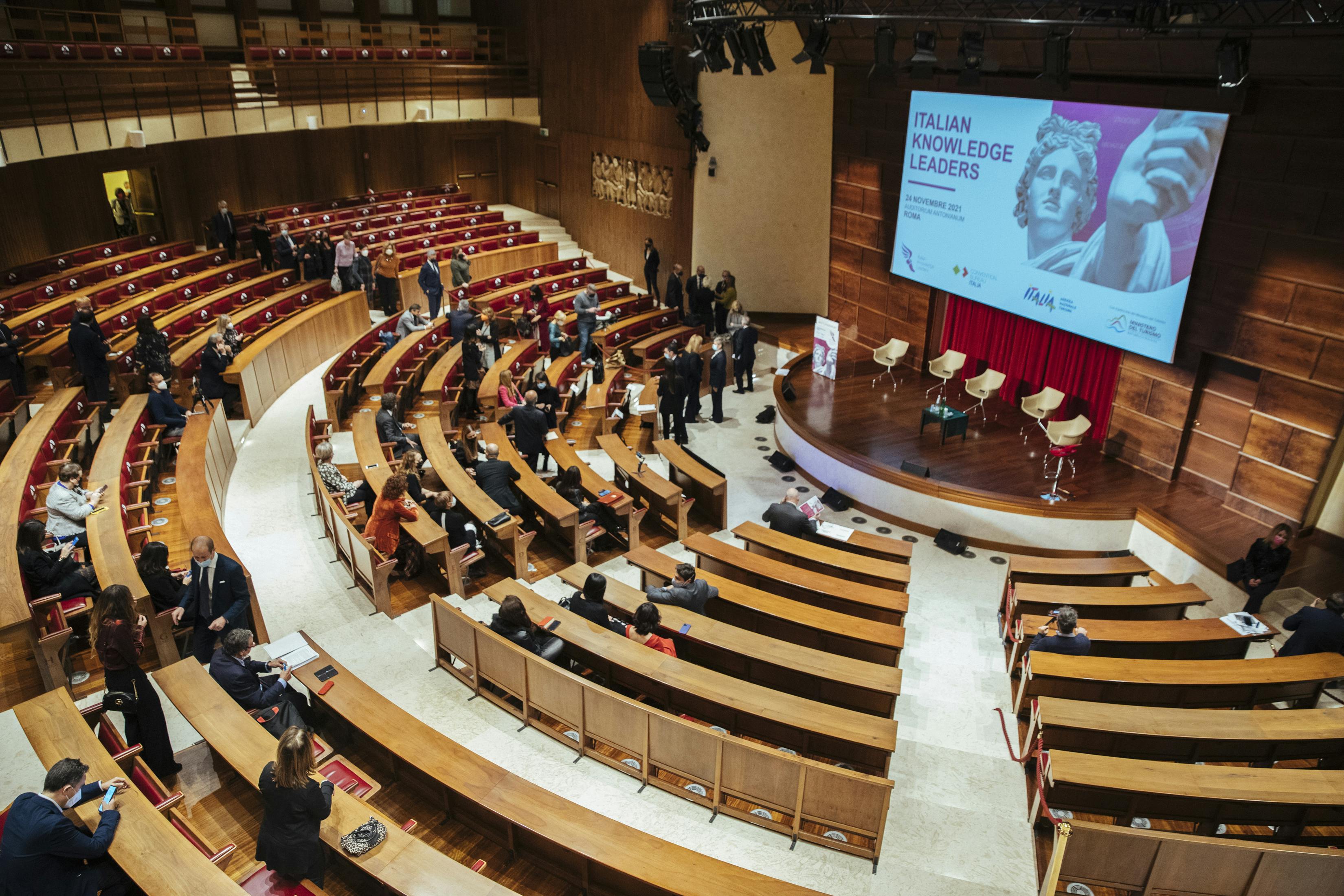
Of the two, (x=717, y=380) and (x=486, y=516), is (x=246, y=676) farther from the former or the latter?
(x=717, y=380)

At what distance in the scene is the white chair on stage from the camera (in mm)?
9180

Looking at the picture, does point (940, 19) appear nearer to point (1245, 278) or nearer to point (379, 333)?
point (1245, 278)

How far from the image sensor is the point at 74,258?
11.9 m

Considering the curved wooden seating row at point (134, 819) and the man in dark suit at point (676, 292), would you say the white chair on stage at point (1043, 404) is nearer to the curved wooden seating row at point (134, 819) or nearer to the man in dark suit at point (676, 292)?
the man in dark suit at point (676, 292)

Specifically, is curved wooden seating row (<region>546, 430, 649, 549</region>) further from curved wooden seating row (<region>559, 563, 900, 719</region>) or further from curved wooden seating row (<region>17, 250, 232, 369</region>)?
curved wooden seating row (<region>17, 250, 232, 369</region>)

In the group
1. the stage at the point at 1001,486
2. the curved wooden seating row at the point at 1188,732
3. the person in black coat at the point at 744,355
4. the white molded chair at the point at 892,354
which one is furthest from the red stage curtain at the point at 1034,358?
the curved wooden seating row at the point at 1188,732

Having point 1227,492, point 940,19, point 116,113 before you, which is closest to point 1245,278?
point 1227,492

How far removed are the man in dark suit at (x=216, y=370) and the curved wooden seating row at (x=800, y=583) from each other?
5.45m

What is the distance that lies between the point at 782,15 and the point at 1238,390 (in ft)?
17.4

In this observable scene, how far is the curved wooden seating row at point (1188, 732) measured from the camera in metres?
4.82

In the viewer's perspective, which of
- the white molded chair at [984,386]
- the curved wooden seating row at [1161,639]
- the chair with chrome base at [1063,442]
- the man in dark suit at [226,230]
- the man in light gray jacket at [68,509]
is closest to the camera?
the curved wooden seating row at [1161,639]

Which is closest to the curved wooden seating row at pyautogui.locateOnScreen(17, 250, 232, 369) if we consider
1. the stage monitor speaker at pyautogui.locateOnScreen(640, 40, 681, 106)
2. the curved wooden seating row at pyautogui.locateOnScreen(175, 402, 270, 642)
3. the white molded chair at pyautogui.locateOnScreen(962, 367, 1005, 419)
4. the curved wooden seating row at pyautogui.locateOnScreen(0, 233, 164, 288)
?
the curved wooden seating row at pyautogui.locateOnScreen(0, 233, 164, 288)

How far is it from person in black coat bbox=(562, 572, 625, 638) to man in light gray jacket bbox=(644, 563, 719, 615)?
396 millimetres

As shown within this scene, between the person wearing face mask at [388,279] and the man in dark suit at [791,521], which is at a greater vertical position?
the person wearing face mask at [388,279]
